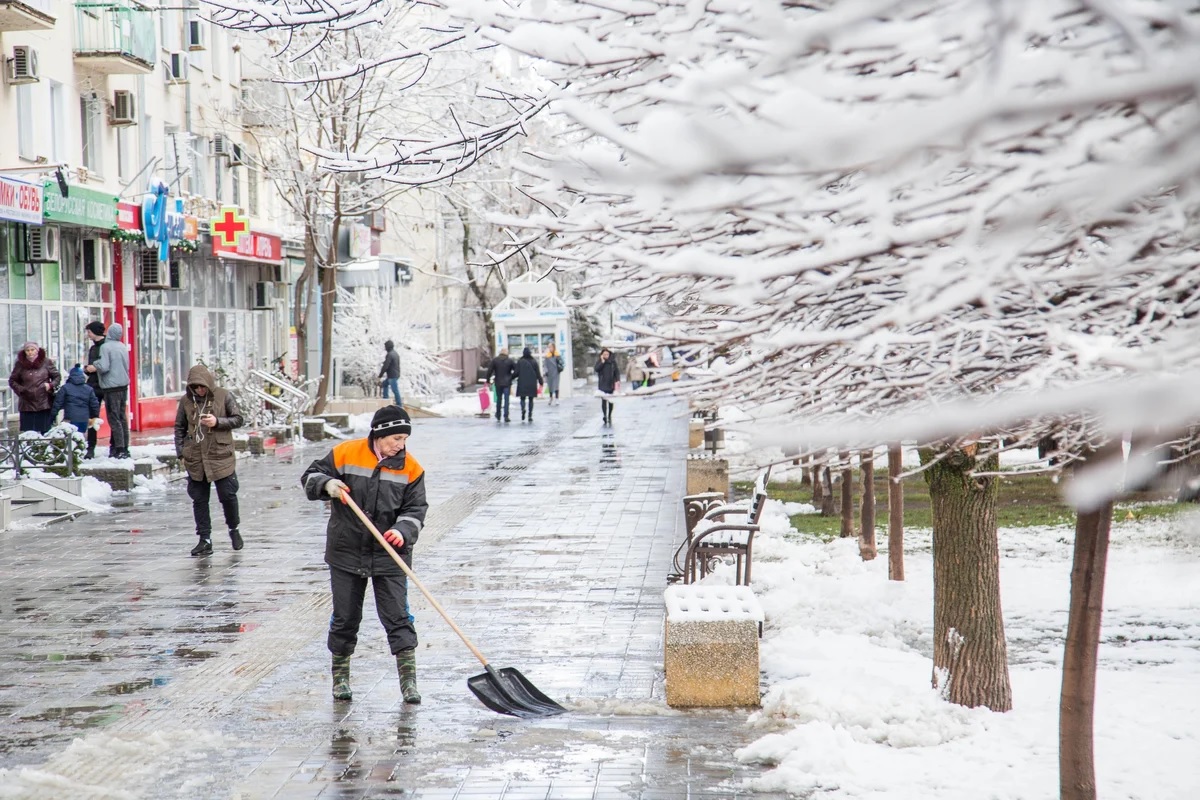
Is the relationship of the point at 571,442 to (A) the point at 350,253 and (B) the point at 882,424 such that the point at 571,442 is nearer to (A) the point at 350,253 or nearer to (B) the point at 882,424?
(A) the point at 350,253

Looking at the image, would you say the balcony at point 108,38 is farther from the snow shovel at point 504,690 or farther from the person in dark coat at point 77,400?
the snow shovel at point 504,690

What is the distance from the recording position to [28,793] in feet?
20.0

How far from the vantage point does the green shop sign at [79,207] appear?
22781mm

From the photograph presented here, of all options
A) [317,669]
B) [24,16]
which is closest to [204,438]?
[317,669]

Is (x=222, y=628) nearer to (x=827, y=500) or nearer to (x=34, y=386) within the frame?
(x=827, y=500)

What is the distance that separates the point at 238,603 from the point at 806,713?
5.13m

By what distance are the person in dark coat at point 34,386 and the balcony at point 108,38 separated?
333 inches

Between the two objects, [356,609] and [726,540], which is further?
[726,540]

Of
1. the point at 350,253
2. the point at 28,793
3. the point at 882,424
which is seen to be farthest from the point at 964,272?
the point at 350,253

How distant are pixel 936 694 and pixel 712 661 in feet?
3.76

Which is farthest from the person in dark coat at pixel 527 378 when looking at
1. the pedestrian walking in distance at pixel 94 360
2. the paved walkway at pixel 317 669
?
the paved walkway at pixel 317 669

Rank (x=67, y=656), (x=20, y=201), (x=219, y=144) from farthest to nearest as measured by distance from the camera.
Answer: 1. (x=219, y=144)
2. (x=20, y=201)
3. (x=67, y=656)

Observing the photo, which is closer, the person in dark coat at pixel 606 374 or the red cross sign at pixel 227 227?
the red cross sign at pixel 227 227

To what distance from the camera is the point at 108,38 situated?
85.5ft
